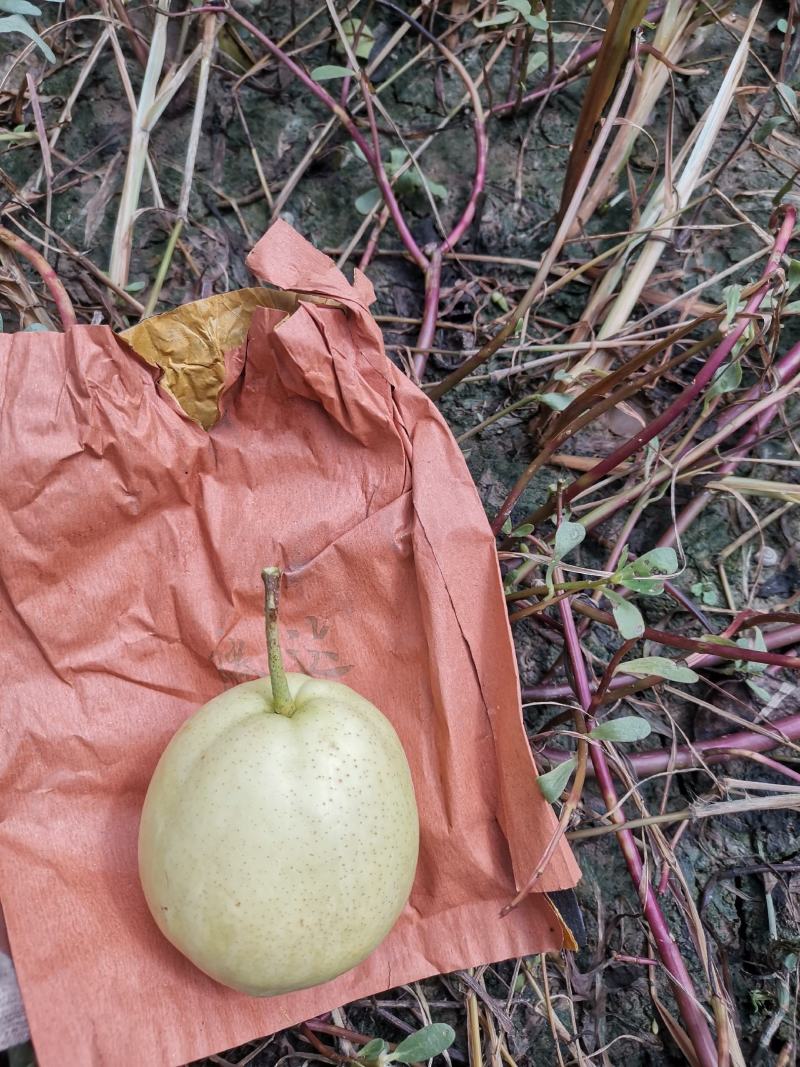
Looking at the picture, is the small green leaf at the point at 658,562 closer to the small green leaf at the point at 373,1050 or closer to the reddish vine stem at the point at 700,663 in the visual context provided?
the reddish vine stem at the point at 700,663

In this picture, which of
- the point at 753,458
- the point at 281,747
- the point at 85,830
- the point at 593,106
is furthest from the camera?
the point at 753,458

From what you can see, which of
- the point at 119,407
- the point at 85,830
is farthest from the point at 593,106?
the point at 85,830

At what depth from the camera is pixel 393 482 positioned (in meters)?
1.08

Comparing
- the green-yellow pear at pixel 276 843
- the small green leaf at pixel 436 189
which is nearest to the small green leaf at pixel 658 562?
the green-yellow pear at pixel 276 843

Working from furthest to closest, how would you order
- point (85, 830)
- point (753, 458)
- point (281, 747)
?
point (753, 458)
point (85, 830)
point (281, 747)

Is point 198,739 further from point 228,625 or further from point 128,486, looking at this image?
point 128,486

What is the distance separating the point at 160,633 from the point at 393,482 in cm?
39

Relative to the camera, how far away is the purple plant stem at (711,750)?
3.67ft

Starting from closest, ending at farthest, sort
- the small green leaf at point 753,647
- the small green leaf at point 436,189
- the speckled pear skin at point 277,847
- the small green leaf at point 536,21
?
1. the speckled pear skin at point 277,847
2. the small green leaf at point 753,647
3. the small green leaf at point 536,21
4. the small green leaf at point 436,189

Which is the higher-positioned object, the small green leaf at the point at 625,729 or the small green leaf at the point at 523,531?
the small green leaf at the point at 523,531

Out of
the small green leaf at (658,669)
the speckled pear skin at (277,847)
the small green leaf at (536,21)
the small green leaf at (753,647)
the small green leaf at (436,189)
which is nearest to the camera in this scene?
the speckled pear skin at (277,847)

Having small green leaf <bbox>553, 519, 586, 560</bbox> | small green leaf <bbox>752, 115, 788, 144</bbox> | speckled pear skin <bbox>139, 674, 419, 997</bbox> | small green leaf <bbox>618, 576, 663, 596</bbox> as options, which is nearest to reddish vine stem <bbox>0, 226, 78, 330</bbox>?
speckled pear skin <bbox>139, 674, 419, 997</bbox>

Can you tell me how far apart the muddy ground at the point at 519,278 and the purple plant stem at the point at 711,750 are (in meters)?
0.04

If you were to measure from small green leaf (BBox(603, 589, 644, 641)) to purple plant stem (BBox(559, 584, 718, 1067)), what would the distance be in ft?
0.38
